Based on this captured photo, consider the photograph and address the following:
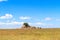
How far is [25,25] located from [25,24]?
556 millimetres

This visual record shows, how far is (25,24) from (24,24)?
0.72 meters

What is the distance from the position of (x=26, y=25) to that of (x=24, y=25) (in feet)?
3.74

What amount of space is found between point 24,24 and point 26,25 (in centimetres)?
136

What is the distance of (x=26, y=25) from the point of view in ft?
291

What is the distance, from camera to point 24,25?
89125mm

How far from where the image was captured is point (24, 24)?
89375mm

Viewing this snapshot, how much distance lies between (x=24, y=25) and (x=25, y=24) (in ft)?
2.52

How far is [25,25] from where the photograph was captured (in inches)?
3489

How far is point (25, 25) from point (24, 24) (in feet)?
3.40
